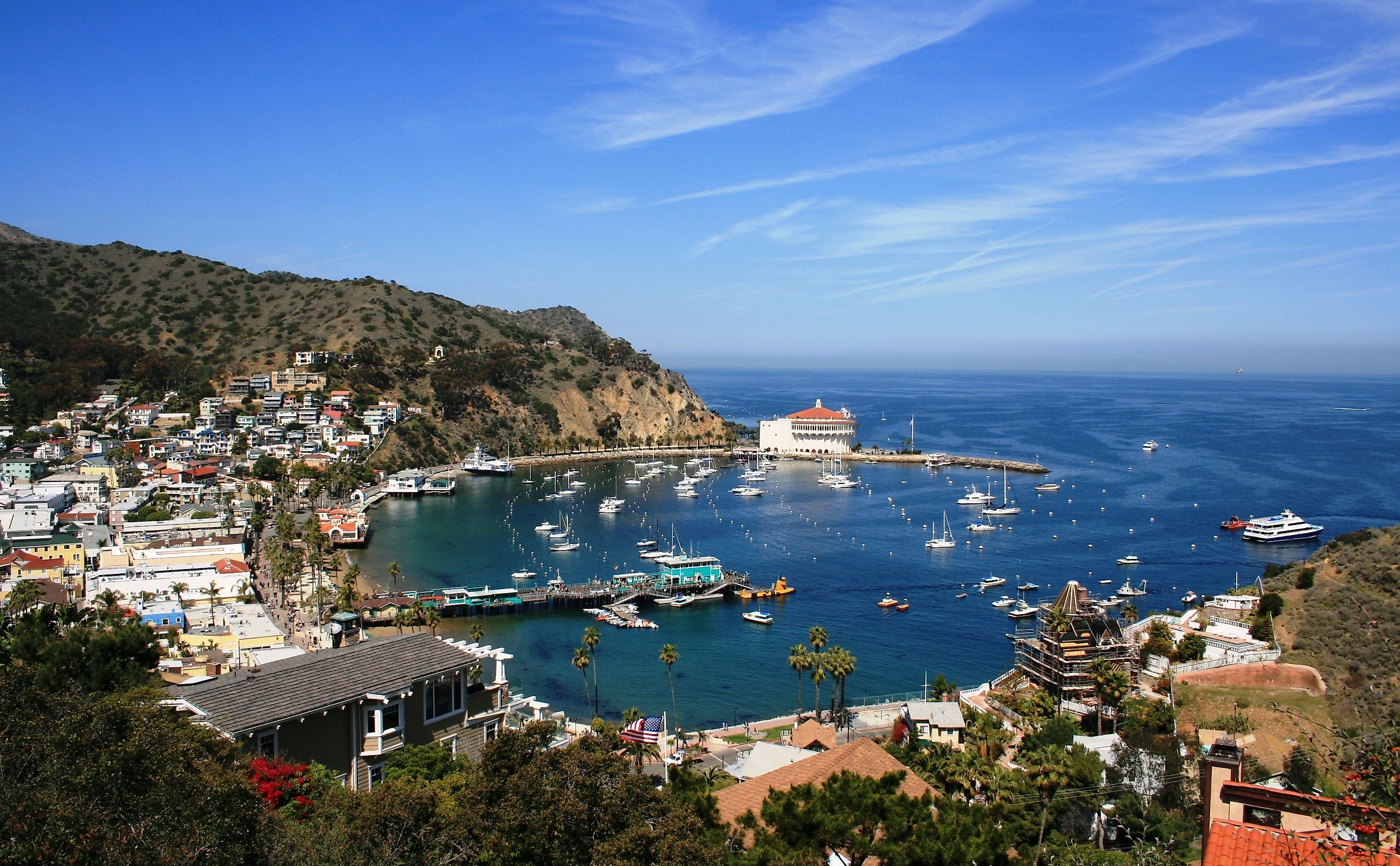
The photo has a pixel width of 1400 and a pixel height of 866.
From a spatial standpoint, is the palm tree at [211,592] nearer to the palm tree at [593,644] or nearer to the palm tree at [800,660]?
the palm tree at [593,644]

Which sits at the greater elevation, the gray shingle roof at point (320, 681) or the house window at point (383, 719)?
the gray shingle roof at point (320, 681)

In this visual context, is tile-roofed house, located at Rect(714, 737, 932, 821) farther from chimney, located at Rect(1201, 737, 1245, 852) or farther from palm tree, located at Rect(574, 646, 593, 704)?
palm tree, located at Rect(574, 646, 593, 704)

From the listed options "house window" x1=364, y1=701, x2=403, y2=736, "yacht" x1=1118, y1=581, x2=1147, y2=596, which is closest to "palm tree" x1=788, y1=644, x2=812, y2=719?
"house window" x1=364, y1=701, x2=403, y2=736

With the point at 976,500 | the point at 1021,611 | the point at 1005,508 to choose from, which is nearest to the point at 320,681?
the point at 1021,611

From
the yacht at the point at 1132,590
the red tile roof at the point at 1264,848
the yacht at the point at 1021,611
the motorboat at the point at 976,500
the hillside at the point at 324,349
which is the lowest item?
the yacht at the point at 1021,611

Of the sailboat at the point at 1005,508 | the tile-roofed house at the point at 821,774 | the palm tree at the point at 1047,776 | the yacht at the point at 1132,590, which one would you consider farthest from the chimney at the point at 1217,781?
the sailboat at the point at 1005,508

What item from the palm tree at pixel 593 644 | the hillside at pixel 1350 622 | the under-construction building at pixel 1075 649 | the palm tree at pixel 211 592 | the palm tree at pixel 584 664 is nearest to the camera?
the hillside at pixel 1350 622
